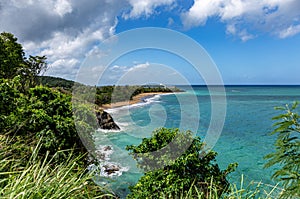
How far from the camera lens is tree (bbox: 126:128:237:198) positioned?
587cm

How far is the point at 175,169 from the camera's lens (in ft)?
19.8

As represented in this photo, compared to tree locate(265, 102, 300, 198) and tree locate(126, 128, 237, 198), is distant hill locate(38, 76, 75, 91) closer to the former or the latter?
tree locate(126, 128, 237, 198)

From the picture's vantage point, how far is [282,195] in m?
2.78

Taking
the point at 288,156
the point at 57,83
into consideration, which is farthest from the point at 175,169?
the point at 57,83

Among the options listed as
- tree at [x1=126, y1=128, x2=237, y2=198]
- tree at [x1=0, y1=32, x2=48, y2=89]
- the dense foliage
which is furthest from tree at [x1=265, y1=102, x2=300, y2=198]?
tree at [x1=0, y1=32, x2=48, y2=89]

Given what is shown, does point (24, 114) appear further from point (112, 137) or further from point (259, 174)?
point (112, 137)

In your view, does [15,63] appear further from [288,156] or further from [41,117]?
[288,156]

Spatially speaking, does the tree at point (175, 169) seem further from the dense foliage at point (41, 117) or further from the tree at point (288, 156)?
the tree at point (288, 156)

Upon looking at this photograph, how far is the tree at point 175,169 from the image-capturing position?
587cm

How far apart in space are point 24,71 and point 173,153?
68.3 ft

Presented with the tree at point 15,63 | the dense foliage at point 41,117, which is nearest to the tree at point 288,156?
the dense foliage at point 41,117

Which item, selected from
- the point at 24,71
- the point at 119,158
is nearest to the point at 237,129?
the point at 119,158

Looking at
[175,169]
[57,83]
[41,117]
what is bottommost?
[175,169]

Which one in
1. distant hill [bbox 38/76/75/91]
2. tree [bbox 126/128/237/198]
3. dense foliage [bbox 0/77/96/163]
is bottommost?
tree [bbox 126/128/237/198]
